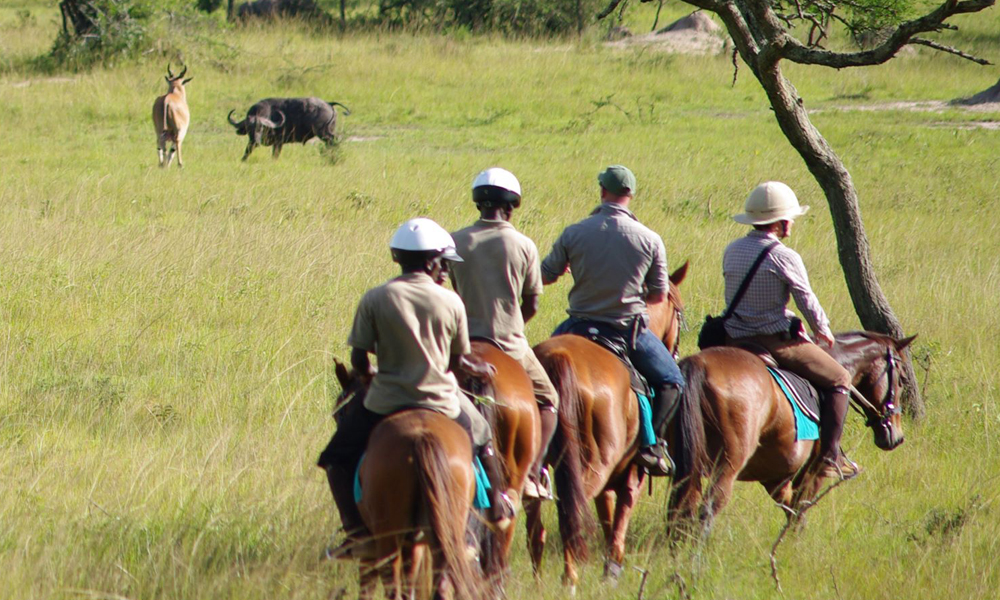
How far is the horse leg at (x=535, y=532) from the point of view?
5074 millimetres

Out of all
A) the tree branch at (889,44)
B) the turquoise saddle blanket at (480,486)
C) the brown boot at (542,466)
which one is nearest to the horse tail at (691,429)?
the brown boot at (542,466)

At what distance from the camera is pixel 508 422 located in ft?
15.3

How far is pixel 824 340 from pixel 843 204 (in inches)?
80.9

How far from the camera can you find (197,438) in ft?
20.8

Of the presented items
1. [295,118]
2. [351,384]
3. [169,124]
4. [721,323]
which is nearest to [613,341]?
[721,323]

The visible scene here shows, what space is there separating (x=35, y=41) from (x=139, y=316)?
952 inches

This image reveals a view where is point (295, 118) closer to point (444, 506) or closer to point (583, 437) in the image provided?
point (583, 437)

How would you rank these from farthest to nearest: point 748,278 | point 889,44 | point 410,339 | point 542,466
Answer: point 889,44, point 748,278, point 542,466, point 410,339

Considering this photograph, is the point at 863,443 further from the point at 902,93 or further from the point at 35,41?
the point at 35,41

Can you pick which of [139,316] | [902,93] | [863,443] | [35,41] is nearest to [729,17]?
[863,443]

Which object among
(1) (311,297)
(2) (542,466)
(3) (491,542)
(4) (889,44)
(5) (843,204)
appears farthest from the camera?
(1) (311,297)

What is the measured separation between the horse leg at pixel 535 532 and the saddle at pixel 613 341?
82 cm

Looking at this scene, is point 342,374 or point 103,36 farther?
point 103,36

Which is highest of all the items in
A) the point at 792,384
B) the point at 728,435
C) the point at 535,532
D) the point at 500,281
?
the point at 500,281
